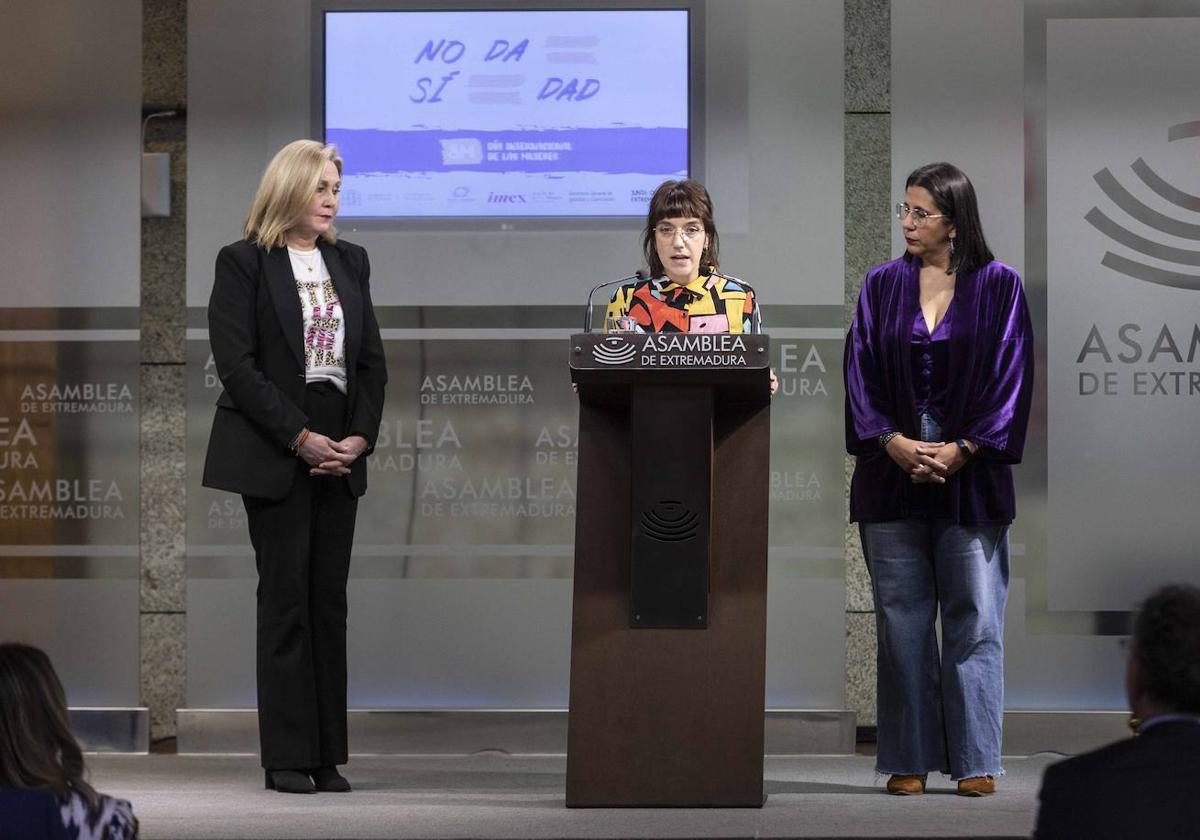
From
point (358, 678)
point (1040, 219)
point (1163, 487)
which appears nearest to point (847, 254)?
point (1040, 219)

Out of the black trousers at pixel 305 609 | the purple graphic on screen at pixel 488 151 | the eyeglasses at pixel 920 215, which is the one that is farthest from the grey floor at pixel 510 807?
the purple graphic on screen at pixel 488 151

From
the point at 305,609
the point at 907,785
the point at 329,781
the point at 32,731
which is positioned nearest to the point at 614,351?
the point at 305,609

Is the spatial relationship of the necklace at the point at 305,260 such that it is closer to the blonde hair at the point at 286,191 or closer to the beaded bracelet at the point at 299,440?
the blonde hair at the point at 286,191

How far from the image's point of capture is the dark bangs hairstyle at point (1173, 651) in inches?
74.8

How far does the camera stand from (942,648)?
4164 mm

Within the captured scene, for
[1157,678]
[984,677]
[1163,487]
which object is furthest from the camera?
[1163,487]

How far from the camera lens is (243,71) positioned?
562 cm

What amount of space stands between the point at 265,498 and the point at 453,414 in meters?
1.43

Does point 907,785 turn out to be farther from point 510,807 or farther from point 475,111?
point 475,111

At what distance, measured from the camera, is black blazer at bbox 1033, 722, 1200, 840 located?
1.79m

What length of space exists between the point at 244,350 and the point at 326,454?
0.37m

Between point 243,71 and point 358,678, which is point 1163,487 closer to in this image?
point 358,678

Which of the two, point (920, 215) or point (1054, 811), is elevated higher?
point (920, 215)

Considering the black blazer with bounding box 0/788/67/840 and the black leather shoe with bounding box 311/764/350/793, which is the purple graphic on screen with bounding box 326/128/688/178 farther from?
the black blazer with bounding box 0/788/67/840
